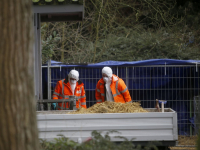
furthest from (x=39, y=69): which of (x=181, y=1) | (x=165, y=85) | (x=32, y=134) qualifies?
(x=181, y=1)

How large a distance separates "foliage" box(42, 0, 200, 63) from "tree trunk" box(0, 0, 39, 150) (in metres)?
10.0

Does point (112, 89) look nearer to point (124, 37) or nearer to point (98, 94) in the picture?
point (98, 94)

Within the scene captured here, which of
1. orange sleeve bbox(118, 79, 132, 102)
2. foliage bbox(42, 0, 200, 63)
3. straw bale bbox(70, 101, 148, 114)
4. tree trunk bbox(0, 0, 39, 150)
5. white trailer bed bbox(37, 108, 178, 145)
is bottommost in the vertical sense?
white trailer bed bbox(37, 108, 178, 145)

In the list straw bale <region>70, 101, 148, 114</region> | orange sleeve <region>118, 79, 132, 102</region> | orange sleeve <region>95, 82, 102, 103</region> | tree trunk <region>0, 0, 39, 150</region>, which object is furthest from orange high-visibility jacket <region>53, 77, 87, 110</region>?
tree trunk <region>0, 0, 39, 150</region>

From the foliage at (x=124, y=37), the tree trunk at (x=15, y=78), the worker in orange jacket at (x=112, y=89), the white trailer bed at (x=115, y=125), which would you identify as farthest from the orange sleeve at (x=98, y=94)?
the tree trunk at (x=15, y=78)

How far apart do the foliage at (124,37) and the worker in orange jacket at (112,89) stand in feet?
16.5

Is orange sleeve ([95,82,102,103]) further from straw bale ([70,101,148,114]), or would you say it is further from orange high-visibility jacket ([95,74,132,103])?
straw bale ([70,101,148,114])

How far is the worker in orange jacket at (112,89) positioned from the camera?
24.6 ft

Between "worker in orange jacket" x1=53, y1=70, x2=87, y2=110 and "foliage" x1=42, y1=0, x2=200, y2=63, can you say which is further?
"foliage" x1=42, y1=0, x2=200, y2=63

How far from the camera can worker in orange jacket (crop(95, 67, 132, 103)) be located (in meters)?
7.50

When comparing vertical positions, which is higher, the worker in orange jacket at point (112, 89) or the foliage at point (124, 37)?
the foliage at point (124, 37)

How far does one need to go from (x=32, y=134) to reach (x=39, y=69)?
6028mm

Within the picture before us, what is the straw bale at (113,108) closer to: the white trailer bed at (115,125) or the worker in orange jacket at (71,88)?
the white trailer bed at (115,125)

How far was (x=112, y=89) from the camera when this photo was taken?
757 cm
